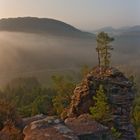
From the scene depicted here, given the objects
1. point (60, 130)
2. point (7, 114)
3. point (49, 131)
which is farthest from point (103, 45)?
point (49, 131)

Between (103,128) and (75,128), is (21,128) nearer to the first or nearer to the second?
(75,128)

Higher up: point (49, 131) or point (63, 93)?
point (49, 131)

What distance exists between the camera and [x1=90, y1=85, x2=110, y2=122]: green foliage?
Answer: 68.6 m

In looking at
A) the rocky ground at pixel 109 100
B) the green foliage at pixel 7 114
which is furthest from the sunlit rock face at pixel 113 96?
the green foliage at pixel 7 114

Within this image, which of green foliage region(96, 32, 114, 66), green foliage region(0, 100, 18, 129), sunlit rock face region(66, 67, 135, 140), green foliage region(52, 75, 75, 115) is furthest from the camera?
green foliage region(96, 32, 114, 66)

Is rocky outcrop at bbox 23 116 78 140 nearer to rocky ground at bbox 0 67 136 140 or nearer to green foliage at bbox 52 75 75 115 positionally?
rocky ground at bbox 0 67 136 140

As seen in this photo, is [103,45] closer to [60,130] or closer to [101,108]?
[101,108]

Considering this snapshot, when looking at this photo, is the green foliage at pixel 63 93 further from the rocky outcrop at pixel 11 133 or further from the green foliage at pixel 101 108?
the rocky outcrop at pixel 11 133

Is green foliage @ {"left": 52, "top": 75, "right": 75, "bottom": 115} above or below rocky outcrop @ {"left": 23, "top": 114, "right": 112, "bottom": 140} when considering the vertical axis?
below

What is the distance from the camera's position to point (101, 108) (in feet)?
226

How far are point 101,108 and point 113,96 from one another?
7519 mm

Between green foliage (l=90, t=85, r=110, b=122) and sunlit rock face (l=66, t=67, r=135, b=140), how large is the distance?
7.60ft

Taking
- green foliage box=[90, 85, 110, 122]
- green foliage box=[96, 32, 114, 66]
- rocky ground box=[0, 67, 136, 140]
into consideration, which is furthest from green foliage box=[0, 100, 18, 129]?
green foliage box=[96, 32, 114, 66]

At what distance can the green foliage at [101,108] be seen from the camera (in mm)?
68562
